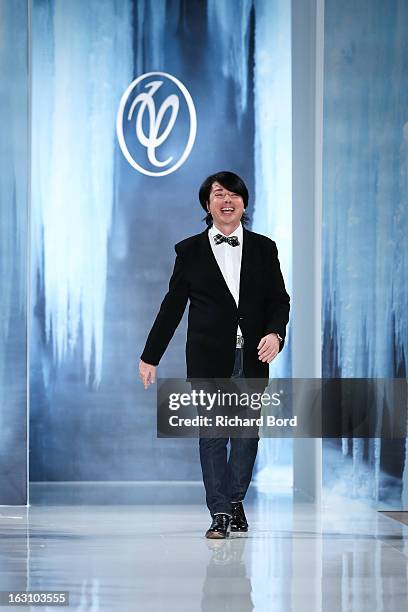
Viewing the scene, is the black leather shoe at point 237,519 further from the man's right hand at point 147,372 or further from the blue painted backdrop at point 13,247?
the blue painted backdrop at point 13,247

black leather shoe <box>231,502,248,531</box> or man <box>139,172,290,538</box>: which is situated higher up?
man <box>139,172,290,538</box>

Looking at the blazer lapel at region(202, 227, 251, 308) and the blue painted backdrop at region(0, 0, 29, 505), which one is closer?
the blazer lapel at region(202, 227, 251, 308)

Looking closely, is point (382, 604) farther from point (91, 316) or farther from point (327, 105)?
point (91, 316)

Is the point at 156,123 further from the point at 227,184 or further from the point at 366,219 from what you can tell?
the point at 227,184

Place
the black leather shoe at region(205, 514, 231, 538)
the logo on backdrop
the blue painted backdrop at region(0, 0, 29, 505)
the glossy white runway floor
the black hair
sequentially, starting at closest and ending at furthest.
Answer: the glossy white runway floor, the black leather shoe at region(205, 514, 231, 538), the black hair, the blue painted backdrop at region(0, 0, 29, 505), the logo on backdrop

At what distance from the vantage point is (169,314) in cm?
367

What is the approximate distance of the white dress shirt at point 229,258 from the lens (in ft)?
11.9

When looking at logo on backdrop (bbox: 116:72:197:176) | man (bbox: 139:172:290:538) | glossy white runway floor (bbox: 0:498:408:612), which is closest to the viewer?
glossy white runway floor (bbox: 0:498:408:612)

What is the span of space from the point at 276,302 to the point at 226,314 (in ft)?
0.62

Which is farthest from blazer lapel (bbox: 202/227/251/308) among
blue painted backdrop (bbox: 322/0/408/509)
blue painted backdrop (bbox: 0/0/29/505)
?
blue painted backdrop (bbox: 0/0/29/505)

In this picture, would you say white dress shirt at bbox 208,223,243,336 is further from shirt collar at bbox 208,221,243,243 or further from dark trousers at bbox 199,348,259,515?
dark trousers at bbox 199,348,259,515

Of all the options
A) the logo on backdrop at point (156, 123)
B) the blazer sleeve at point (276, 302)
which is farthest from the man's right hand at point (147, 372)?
the logo on backdrop at point (156, 123)

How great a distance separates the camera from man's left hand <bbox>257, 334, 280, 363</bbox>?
11.7ft

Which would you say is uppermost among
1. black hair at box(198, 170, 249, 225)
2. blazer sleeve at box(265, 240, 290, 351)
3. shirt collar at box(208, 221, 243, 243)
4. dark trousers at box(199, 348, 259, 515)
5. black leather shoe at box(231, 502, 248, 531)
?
black hair at box(198, 170, 249, 225)
